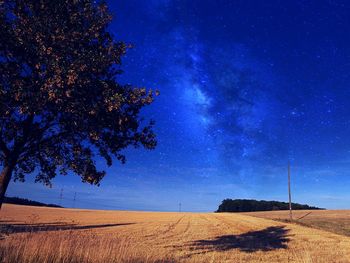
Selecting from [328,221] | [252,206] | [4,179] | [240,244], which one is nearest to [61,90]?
[4,179]

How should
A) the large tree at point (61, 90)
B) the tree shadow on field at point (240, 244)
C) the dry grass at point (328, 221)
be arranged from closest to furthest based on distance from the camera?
the large tree at point (61, 90) < the tree shadow on field at point (240, 244) < the dry grass at point (328, 221)

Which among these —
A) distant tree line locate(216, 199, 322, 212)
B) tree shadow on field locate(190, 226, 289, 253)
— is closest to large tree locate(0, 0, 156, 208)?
tree shadow on field locate(190, 226, 289, 253)

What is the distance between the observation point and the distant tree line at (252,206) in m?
179

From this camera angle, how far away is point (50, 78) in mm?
14453

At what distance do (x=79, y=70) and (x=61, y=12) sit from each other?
399 centimetres

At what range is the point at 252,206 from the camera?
17888cm

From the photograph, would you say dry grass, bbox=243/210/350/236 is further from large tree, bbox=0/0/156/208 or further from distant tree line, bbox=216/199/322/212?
distant tree line, bbox=216/199/322/212

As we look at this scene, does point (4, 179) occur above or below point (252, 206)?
below

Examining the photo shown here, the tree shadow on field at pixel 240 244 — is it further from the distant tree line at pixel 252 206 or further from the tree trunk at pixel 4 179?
the distant tree line at pixel 252 206

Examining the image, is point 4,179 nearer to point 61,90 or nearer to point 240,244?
point 61,90

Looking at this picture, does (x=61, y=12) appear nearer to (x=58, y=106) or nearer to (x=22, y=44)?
(x=22, y=44)

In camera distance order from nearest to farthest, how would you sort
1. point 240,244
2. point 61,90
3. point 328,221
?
1. point 61,90
2. point 240,244
3. point 328,221

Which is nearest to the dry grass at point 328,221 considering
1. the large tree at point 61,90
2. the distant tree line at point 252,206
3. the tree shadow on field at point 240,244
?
the tree shadow on field at point 240,244

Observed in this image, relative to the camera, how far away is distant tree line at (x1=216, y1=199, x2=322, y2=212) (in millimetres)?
179000
